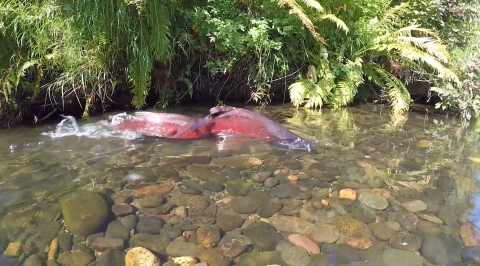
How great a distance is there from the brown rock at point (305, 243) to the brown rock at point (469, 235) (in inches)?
43.6

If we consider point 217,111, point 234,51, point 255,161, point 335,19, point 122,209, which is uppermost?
point 335,19

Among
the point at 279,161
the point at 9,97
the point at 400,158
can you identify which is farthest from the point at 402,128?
the point at 9,97

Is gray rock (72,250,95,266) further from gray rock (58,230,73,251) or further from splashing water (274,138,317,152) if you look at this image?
splashing water (274,138,317,152)

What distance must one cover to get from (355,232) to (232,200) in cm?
104

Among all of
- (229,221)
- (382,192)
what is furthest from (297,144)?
(229,221)

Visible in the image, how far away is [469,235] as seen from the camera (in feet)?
10.7

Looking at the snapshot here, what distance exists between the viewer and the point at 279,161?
4.54 meters

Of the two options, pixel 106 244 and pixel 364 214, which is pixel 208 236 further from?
pixel 364 214

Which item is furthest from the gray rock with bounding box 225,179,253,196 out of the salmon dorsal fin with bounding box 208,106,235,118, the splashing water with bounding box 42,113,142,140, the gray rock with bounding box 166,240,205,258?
the splashing water with bounding box 42,113,142,140

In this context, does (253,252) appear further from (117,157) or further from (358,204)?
(117,157)

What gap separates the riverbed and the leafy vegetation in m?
0.69

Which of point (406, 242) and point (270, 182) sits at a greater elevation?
point (270, 182)

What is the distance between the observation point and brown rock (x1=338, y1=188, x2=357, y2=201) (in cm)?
381

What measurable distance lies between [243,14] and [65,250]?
4.74m
